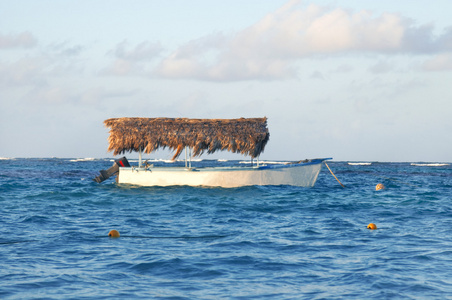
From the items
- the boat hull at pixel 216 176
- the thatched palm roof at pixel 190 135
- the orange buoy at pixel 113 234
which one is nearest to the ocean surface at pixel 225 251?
the orange buoy at pixel 113 234

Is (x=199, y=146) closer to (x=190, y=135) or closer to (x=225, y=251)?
(x=190, y=135)

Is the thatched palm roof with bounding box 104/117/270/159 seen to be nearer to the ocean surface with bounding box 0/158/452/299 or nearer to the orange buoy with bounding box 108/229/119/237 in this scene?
the ocean surface with bounding box 0/158/452/299

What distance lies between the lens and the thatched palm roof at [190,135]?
22984 millimetres

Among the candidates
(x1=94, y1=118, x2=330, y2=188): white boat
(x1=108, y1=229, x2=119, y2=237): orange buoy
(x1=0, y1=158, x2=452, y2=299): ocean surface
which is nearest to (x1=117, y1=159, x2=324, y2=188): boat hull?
(x1=94, y1=118, x2=330, y2=188): white boat

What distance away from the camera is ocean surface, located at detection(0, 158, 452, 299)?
24.4 feet

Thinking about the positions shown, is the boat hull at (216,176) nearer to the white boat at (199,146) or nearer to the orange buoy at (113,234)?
the white boat at (199,146)

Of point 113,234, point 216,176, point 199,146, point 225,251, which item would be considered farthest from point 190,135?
point 225,251

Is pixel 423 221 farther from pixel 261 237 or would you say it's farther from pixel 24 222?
pixel 24 222

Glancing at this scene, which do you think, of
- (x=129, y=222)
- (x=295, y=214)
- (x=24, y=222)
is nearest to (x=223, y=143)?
(x=295, y=214)

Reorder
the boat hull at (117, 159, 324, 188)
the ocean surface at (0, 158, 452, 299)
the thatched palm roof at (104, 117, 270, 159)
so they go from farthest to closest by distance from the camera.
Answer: the thatched palm roof at (104, 117, 270, 159) < the boat hull at (117, 159, 324, 188) < the ocean surface at (0, 158, 452, 299)

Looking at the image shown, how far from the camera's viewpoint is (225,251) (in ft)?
32.9

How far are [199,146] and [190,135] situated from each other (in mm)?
699

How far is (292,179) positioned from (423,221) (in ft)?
31.0

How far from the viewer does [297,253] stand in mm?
9906
